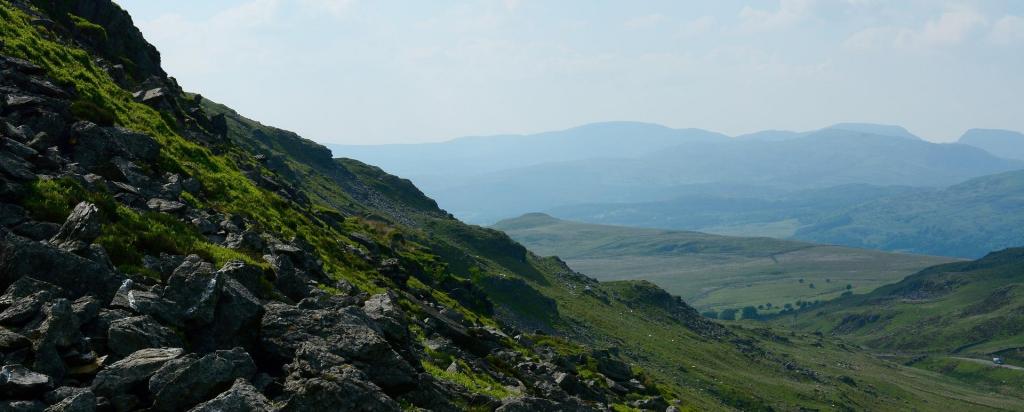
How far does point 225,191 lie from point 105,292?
2658 cm

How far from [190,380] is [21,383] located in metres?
3.32

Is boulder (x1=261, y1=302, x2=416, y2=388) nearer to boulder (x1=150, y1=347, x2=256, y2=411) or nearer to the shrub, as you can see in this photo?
boulder (x1=150, y1=347, x2=256, y2=411)

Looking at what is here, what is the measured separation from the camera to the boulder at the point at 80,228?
22.3 m

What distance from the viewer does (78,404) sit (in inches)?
621

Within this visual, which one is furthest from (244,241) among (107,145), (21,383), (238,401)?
(238,401)

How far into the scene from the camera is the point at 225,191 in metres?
46.0

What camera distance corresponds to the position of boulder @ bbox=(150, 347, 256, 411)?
16.8m

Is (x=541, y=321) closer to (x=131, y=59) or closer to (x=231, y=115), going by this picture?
(x=131, y=59)

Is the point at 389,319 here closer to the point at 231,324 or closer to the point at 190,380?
Answer: the point at 231,324

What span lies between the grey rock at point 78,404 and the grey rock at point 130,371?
2.14 ft

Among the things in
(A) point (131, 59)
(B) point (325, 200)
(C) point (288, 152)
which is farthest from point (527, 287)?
(A) point (131, 59)

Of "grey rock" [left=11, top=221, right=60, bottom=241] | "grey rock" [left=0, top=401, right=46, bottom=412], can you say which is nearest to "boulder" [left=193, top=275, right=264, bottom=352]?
"grey rock" [left=0, top=401, right=46, bottom=412]

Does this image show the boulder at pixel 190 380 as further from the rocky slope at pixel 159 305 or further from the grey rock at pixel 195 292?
the grey rock at pixel 195 292

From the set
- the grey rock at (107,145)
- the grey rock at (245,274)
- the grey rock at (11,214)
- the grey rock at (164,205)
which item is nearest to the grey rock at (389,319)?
the grey rock at (245,274)
